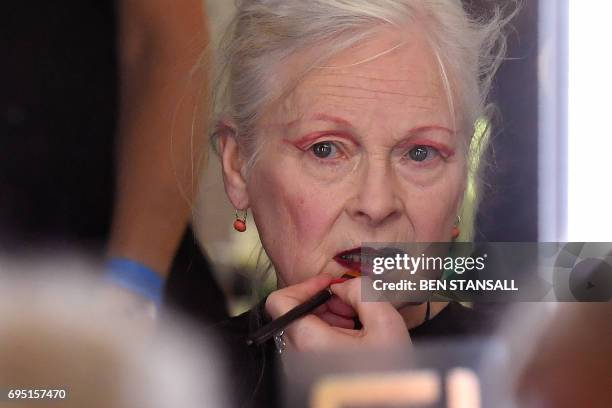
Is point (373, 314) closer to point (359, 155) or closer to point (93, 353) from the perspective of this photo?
point (359, 155)

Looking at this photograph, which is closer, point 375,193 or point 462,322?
point 375,193

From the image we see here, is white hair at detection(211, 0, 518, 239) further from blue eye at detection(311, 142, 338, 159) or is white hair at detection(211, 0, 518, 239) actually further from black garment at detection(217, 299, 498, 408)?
black garment at detection(217, 299, 498, 408)

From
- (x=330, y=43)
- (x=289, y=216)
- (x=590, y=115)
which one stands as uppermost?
(x=330, y=43)

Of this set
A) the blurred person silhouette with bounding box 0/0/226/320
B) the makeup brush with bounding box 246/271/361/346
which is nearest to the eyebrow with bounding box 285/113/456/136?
the blurred person silhouette with bounding box 0/0/226/320

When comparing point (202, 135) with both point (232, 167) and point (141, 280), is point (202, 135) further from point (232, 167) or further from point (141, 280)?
point (141, 280)

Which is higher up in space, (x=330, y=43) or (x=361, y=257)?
(x=330, y=43)

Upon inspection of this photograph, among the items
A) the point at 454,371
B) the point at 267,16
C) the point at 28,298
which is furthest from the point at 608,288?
the point at 28,298

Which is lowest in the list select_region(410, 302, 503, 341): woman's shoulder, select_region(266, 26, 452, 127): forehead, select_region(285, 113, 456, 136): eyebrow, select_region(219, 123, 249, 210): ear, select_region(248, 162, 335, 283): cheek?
select_region(410, 302, 503, 341): woman's shoulder

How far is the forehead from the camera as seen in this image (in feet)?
5.68

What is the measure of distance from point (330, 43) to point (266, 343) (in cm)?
70

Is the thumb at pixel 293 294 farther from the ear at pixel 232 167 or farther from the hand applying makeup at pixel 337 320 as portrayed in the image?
the ear at pixel 232 167

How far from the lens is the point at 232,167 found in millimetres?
1791

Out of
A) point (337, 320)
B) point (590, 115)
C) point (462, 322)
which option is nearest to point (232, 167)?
point (337, 320)

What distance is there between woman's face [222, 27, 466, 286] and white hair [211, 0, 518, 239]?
27mm
